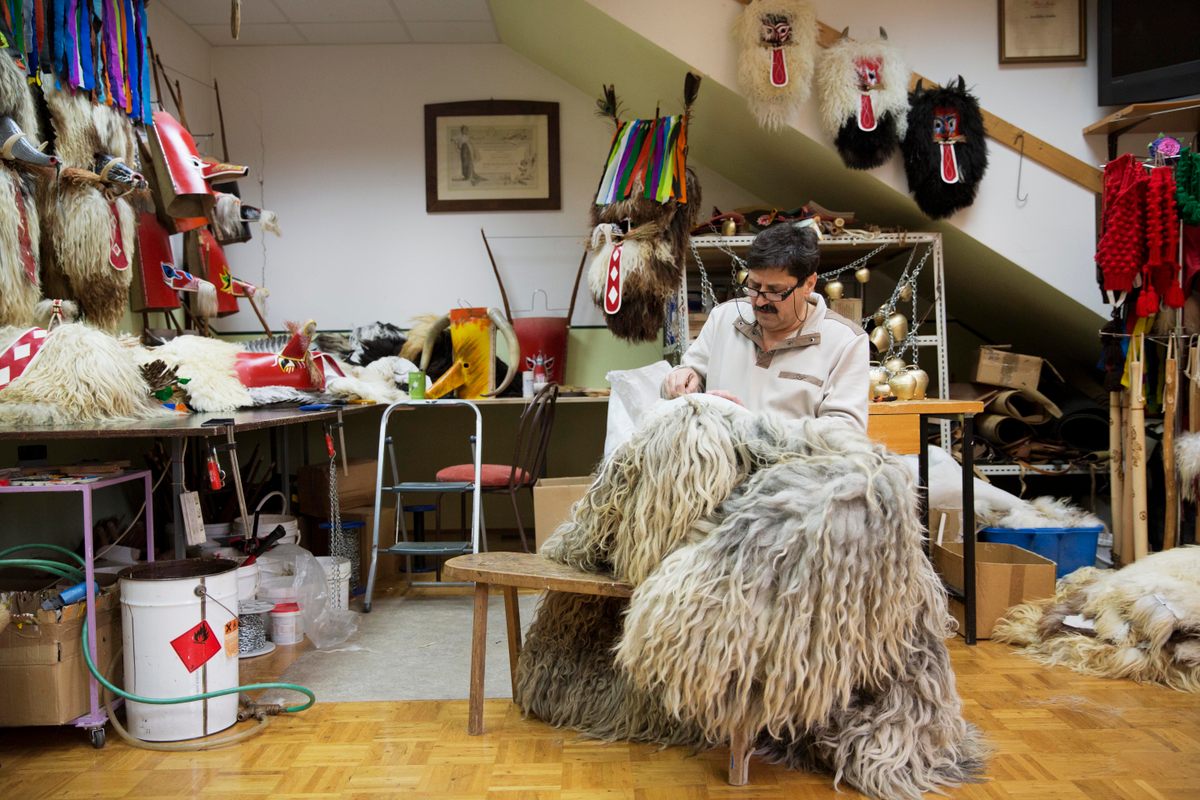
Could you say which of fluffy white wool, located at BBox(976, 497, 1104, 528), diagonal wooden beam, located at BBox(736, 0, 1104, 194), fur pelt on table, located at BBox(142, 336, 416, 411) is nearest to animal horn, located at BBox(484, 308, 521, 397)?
fur pelt on table, located at BBox(142, 336, 416, 411)

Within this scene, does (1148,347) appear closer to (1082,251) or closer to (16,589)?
(1082,251)

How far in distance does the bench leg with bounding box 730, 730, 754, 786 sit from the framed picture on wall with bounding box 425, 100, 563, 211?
13.6 feet

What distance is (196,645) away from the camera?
247 centimetres

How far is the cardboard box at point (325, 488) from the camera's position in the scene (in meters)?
4.57

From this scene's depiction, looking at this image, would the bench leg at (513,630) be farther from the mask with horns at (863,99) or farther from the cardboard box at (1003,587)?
the mask with horns at (863,99)

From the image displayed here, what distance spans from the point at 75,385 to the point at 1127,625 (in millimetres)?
3587

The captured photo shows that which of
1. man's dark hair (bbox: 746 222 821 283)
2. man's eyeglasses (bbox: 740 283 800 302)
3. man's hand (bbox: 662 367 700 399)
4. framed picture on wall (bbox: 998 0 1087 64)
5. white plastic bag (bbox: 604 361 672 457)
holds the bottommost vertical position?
white plastic bag (bbox: 604 361 672 457)

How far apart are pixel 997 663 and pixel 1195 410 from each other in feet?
5.52

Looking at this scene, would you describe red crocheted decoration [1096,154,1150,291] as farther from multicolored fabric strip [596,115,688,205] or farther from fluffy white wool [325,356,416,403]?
fluffy white wool [325,356,416,403]

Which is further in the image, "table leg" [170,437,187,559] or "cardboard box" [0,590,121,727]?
"table leg" [170,437,187,559]

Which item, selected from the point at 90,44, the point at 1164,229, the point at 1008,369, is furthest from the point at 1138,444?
the point at 90,44

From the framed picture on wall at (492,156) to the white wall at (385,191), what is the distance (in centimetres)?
7

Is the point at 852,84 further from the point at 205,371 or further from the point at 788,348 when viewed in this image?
the point at 205,371

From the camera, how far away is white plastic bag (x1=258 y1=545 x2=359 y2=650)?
3.46m
